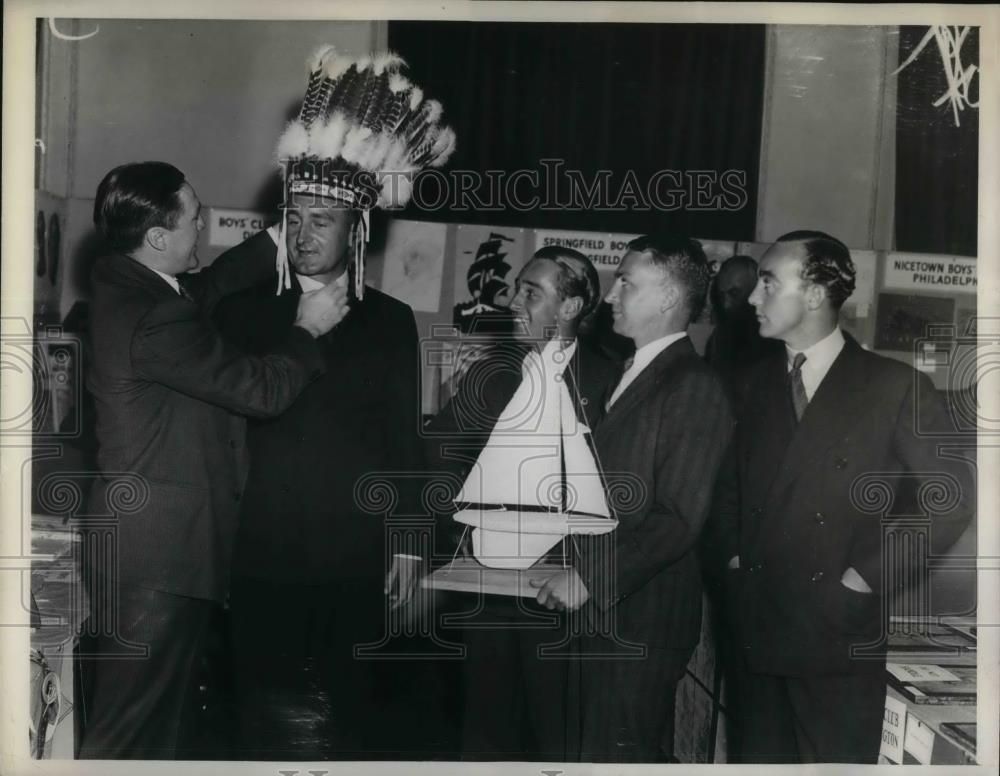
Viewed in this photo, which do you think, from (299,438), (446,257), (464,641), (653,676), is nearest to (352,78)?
(446,257)

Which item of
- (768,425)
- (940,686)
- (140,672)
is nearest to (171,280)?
(140,672)

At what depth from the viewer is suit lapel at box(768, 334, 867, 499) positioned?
2.65m

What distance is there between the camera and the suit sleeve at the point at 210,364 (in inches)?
103

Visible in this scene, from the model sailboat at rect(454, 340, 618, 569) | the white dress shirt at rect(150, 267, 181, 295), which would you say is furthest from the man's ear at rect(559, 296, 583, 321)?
the white dress shirt at rect(150, 267, 181, 295)

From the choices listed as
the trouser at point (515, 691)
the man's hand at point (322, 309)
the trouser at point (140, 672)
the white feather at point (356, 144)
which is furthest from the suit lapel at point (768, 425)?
the trouser at point (140, 672)

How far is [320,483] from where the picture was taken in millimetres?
2672

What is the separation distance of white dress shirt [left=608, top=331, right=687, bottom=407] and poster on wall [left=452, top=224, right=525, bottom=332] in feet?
1.23

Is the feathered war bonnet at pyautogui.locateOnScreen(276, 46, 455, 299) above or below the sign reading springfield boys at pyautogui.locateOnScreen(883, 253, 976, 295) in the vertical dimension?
above

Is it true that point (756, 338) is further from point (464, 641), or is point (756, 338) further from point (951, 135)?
point (464, 641)

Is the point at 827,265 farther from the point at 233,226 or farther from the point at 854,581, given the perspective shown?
the point at 233,226

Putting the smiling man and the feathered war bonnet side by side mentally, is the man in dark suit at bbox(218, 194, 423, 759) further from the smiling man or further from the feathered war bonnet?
the smiling man

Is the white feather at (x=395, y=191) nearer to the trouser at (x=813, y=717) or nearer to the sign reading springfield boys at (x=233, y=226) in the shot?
the sign reading springfield boys at (x=233, y=226)

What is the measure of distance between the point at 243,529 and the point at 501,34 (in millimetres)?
1504

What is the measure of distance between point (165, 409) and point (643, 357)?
128 cm
